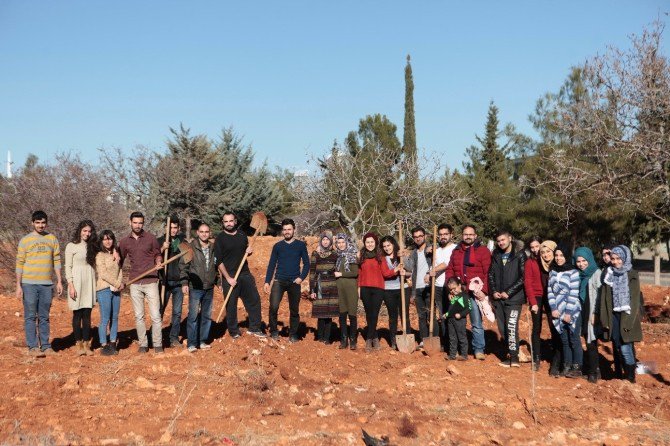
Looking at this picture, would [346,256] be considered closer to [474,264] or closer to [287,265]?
[287,265]

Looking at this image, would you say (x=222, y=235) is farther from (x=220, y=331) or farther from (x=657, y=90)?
(x=657, y=90)

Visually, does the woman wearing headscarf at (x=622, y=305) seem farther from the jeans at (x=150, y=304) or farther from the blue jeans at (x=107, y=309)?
the blue jeans at (x=107, y=309)

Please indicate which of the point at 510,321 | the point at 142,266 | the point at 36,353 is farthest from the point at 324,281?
the point at 36,353

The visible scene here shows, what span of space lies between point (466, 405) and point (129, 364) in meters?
4.03

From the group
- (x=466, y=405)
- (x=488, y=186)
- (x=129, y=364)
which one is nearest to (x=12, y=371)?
(x=129, y=364)

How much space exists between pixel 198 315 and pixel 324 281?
72.0 inches

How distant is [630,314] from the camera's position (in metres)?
7.42

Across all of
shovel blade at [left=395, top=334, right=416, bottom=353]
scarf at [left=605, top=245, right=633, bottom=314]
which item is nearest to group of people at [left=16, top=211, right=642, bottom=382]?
scarf at [left=605, top=245, right=633, bottom=314]

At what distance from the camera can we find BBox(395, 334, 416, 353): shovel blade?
921cm

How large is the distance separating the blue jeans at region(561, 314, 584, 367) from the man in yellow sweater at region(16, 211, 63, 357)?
626 centimetres

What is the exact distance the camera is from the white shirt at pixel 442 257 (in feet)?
30.1

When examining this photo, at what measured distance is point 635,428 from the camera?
597 centimetres

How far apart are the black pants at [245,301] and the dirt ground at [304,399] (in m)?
0.28

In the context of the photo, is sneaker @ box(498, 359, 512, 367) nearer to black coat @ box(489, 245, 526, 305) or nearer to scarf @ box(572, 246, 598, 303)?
black coat @ box(489, 245, 526, 305)
